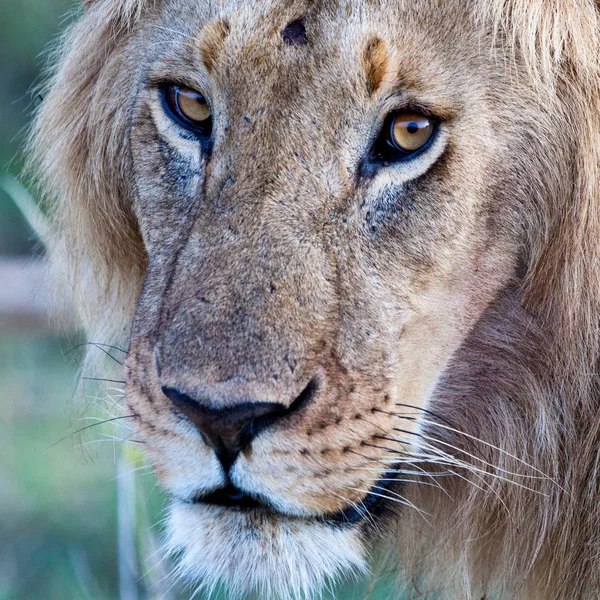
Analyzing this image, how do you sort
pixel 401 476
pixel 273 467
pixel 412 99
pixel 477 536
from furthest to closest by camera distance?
pixel 477 536, pixel 401 476, pixel 412 99, pixel 273 467

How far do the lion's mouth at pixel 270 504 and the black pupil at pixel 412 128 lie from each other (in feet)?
2.32

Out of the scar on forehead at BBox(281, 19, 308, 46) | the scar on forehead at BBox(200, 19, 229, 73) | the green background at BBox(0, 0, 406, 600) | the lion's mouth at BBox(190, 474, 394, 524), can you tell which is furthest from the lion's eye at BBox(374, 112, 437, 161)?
the green background at BBox(0, 0, 406, 600)

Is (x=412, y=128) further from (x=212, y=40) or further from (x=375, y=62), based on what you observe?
(x=212, y=40)

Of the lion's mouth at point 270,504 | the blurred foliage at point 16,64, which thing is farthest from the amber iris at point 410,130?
the blurred foliage at point 16,64

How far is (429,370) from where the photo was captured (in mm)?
1956

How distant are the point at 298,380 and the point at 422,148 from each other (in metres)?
0.56

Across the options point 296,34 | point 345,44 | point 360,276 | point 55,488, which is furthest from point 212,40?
point 55,488

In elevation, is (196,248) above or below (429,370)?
above

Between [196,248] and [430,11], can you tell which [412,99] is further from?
[196,248]

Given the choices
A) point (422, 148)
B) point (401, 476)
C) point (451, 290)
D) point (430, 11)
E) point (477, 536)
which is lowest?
point (477, 536)

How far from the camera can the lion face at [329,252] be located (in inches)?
68.6

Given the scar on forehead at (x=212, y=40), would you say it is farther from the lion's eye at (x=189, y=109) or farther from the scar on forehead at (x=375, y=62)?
the scar on forehead at (x=375, y=62)

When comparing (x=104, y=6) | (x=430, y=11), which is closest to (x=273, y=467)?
(x=430, y=11)

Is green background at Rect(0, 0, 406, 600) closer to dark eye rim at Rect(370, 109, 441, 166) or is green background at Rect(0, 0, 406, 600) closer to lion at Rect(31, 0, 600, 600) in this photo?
lion at Rect(31, 0, 600, 600)
